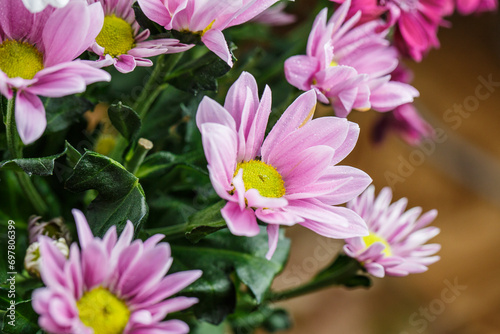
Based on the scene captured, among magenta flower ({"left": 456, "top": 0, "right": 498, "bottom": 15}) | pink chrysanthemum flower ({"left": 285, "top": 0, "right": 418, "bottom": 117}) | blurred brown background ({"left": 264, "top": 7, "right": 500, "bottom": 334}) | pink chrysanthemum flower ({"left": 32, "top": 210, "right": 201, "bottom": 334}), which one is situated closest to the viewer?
pink chrysanthemum flower ({"left": 32, "top": 210, "right": 201, "bottom": 334})

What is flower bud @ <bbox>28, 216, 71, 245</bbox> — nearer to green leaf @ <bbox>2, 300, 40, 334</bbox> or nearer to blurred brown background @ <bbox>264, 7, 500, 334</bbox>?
green leaf @ <bbox>2, 300, 40, 334</bbox>

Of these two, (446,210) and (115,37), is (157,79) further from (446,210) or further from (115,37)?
(446,210)

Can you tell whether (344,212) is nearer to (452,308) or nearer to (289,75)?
(289,75)

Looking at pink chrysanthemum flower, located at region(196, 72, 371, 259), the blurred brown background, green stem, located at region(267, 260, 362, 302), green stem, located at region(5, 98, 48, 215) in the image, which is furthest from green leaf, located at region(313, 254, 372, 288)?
the blurred brown background

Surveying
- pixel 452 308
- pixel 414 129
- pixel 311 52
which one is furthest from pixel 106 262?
pixel 452 308

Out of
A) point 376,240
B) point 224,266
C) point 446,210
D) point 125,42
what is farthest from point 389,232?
point 446,210
